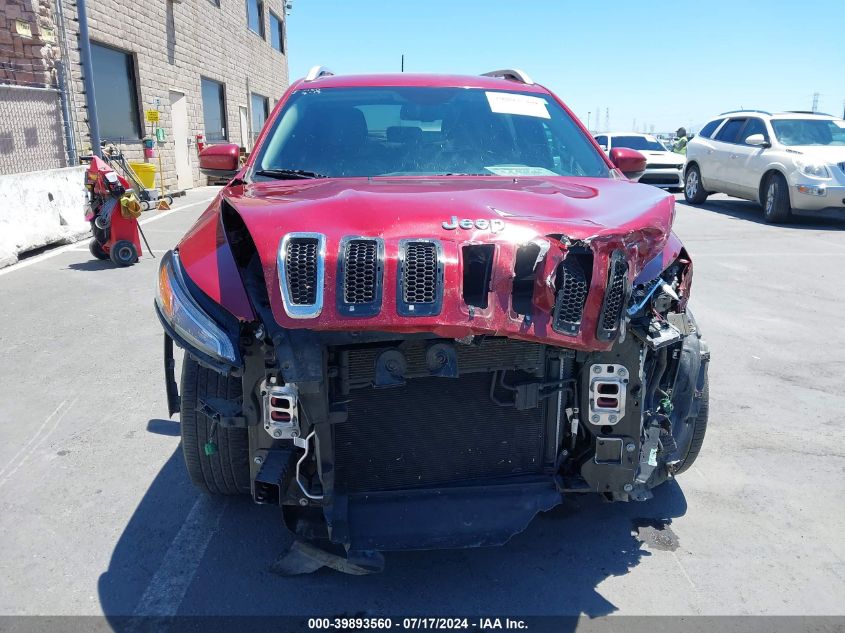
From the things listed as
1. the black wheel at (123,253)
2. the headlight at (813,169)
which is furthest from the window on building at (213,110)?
the headlight at (813,169)

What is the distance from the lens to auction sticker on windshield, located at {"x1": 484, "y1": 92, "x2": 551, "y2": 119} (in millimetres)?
3701

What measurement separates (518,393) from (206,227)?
1318 millimetres

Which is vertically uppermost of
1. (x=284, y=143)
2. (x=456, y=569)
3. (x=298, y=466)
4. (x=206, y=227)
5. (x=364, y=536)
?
(x=284, y=143)

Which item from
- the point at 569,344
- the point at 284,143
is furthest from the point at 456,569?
the point at 284,143

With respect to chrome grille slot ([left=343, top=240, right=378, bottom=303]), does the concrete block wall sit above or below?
above

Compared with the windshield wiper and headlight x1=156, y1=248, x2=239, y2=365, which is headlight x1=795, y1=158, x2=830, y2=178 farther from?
headlight x1=156, y1=248, x2=239, y2=365

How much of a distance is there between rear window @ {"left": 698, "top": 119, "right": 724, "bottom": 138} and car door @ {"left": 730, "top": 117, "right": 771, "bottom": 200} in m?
1.20

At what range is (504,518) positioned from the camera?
239 centimetres

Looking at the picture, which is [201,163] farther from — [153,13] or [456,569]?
[153,13]

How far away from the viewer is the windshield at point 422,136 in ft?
10.7

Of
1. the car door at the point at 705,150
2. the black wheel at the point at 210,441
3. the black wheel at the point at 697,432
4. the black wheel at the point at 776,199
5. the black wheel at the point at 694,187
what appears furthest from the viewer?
the black wheel at the point at 694,187

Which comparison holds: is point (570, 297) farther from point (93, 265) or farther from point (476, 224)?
point (93, 265)

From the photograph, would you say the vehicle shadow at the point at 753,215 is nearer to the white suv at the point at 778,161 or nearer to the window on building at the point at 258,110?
the white suv at the point at 778,161

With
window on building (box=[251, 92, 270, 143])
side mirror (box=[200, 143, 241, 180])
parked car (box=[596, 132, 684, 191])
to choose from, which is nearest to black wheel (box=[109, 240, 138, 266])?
side mirror (box=[200, 143, 241, 180])
